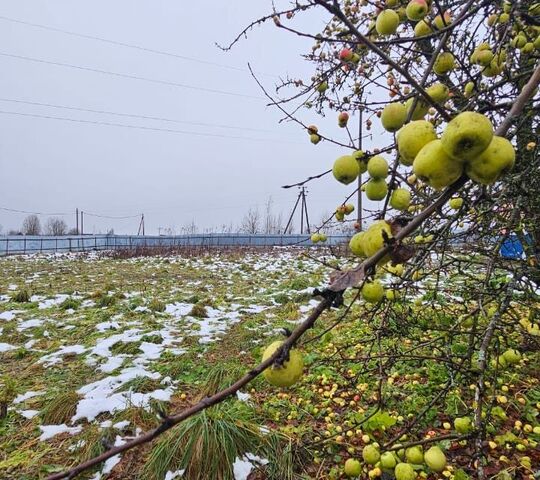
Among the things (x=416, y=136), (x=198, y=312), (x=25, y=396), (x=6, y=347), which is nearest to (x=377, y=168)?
(x=416, y=136)

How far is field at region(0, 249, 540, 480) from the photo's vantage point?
2.48 meters

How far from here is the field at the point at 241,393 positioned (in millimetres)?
2480

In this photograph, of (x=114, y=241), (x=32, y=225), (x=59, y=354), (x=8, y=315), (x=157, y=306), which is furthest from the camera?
(x=32, y=225)

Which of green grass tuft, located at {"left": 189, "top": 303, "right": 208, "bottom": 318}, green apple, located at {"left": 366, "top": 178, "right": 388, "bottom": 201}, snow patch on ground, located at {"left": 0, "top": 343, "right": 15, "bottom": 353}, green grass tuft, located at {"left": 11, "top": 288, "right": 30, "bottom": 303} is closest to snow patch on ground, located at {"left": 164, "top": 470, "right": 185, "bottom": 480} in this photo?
green apple, located at {"left": 366, "top": 178, "right": 388, "bottom": 201}

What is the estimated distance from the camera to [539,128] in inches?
94.4

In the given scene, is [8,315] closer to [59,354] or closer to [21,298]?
[21,298]

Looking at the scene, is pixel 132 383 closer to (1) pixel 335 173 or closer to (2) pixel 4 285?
(1) pixel 335 173

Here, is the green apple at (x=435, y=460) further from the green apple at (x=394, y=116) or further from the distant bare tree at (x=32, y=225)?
the distant bare tree at (x=32, y=225)

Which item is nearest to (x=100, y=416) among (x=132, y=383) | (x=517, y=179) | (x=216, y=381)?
(x=132, y=383)

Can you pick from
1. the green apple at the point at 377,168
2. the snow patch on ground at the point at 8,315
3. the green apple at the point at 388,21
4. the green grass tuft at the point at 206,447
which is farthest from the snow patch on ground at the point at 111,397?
the snow patch on ground at the point at 8,315

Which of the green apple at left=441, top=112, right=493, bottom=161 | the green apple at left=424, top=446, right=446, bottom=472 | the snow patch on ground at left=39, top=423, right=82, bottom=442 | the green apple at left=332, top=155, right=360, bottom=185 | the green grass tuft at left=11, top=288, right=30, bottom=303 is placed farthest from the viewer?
the green grass tuft at left=11, top=288, right=30, bottom=303

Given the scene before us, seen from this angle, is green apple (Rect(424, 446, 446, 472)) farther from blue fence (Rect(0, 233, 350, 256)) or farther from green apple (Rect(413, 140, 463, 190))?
blue fence (Rect(0, 233, 350, 256))

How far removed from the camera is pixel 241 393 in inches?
141

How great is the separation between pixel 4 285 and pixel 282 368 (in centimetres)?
1127
